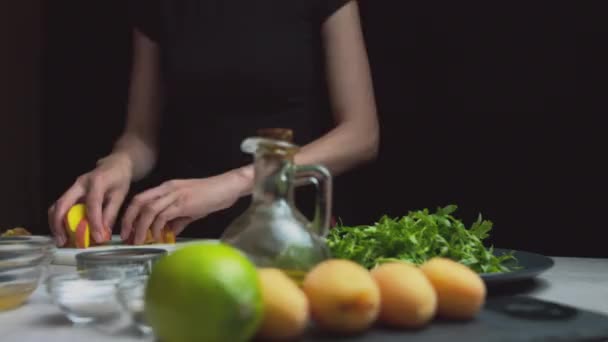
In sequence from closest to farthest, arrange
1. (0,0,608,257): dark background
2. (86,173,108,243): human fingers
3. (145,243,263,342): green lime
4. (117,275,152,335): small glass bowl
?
(145,243,263,342): green lime → (117,275,152,335): small glass bowl → (86,173,108,243): human fingers → (0,0,608,257): dark background

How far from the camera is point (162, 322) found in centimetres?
55

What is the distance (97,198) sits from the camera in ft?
4.23

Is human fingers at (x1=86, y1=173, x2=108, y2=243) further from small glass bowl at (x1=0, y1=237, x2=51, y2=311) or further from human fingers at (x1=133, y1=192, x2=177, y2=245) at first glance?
small glass bowl at (x1=0, y1=237, x2=51, y2=311)

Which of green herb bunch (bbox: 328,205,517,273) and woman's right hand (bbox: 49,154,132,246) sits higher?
woman's right hand (bbox: 49,154,132,246)

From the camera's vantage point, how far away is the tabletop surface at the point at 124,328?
665mm

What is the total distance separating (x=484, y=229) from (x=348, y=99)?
789mm

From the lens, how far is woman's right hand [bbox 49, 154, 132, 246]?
4.02 feet

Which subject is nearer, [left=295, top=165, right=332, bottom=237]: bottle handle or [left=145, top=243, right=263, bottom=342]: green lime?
[left=145, top=243, right=263, bottom=342]: green lime

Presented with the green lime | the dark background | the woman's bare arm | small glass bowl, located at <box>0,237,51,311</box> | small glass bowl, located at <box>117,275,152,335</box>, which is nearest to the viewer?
the green lime

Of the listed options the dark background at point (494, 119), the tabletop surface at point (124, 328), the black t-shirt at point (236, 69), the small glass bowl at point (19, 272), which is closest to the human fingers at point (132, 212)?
the tabletop surface at point (124, 328)

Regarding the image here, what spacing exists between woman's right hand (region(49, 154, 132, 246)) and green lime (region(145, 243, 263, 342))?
0.69 meters

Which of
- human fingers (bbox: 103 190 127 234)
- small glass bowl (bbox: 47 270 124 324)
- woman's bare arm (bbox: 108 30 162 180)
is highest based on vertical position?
woman's bare arm (bbox: 108 30 162 180)

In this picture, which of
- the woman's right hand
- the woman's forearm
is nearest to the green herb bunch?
the woman's right hand

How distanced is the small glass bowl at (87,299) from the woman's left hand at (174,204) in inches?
19.0
